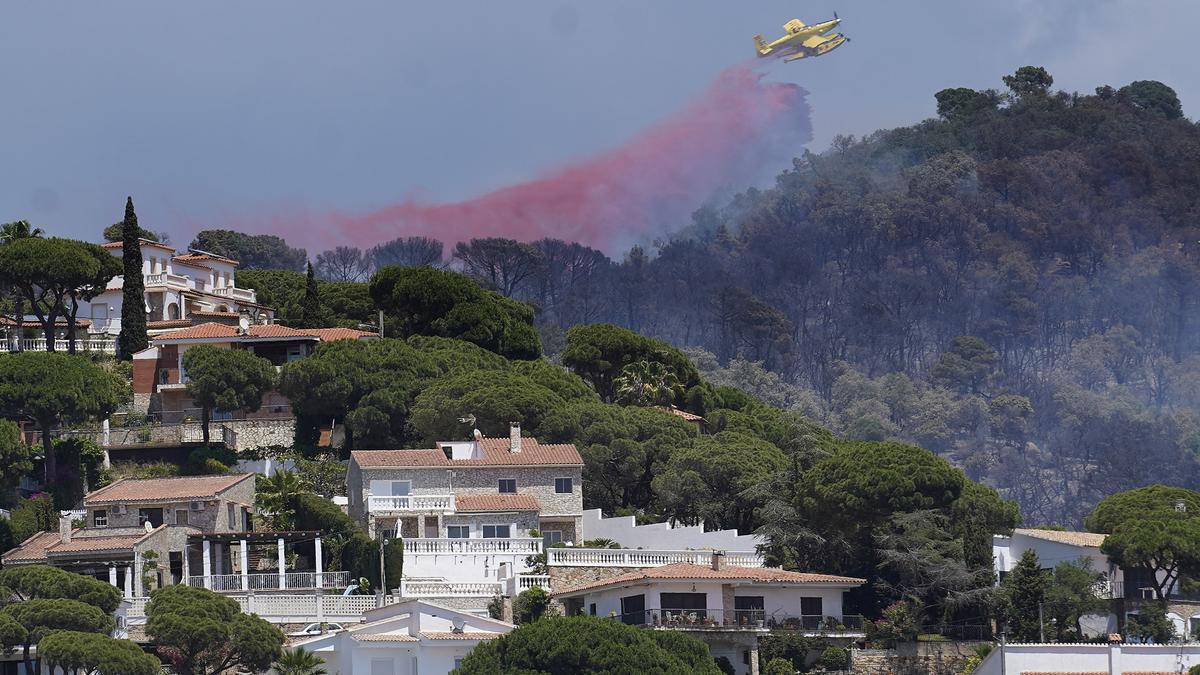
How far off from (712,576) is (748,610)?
1.55 metres

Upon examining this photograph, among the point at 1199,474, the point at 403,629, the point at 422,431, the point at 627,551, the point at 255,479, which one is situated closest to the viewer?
the point at 403,629

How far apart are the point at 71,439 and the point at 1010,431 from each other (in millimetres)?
110357

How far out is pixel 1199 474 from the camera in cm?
16712

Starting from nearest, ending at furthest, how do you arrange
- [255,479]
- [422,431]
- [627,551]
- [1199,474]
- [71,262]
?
[627,551], [255,479], [422,431], [71,262], [1199,474]

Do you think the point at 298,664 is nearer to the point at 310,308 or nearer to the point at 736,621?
the point at 736,621

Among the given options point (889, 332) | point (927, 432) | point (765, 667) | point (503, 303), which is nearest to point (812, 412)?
point (927, 432)

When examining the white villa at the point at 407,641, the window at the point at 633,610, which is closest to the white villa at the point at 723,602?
the window at the point at 633,610

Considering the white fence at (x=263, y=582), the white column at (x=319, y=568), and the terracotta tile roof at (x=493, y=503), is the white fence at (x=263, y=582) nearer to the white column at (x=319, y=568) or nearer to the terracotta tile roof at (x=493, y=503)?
the white column at (x=319, y=568)

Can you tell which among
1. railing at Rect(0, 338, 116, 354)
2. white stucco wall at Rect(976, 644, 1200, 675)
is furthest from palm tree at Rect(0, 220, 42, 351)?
white stucco wall at Rect(976, 644, 1200, 675)

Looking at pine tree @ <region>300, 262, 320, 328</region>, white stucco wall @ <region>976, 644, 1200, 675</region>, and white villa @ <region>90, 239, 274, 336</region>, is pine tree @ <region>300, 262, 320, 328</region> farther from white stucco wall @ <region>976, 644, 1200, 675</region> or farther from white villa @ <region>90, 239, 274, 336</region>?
white stucco wall @ <region>976, 644, 1200, 675</region>

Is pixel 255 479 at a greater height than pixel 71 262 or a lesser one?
lesser

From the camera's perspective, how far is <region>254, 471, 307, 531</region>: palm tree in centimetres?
6656

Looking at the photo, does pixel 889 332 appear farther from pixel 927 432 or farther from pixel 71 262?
pixel 71 262

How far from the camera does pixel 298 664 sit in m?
53.9
